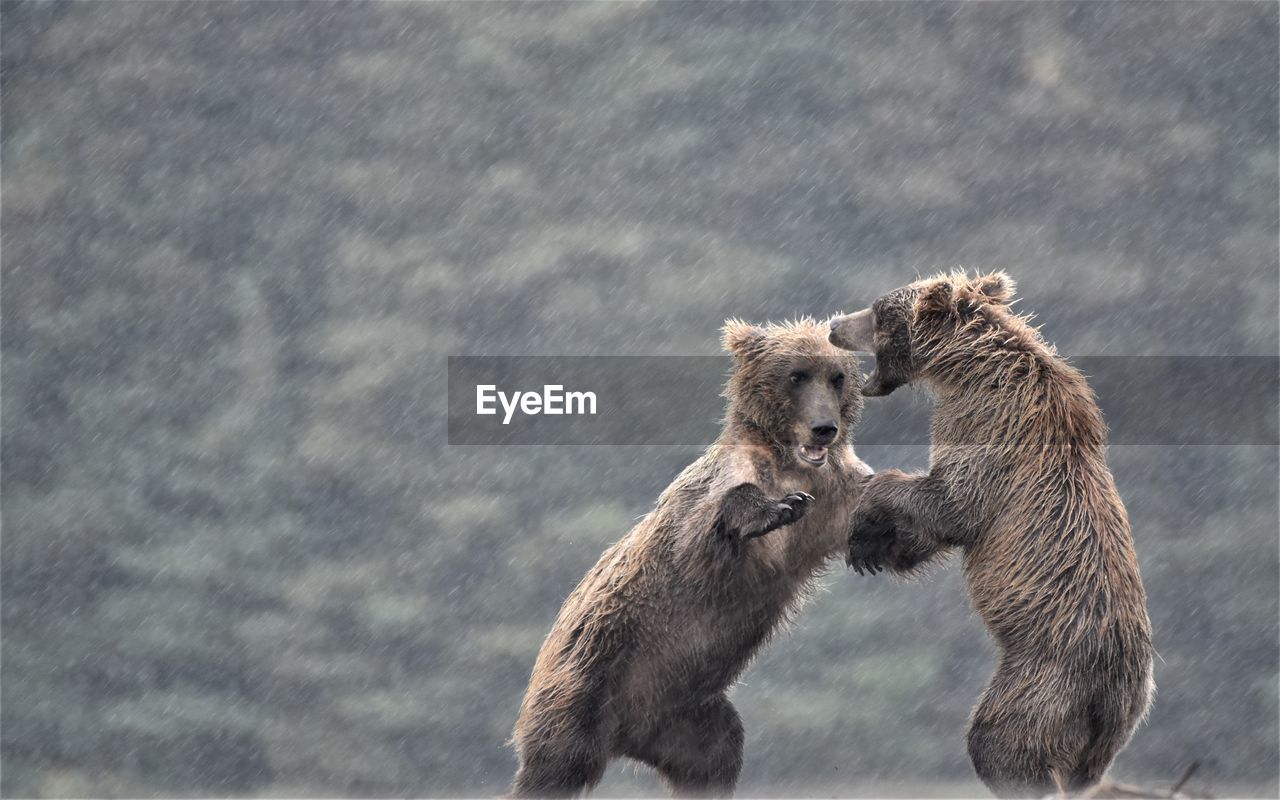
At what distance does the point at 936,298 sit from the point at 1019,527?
4.39ft

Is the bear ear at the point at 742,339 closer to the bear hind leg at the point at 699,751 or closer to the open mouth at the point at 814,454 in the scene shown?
the open mouth at the point at 814,454

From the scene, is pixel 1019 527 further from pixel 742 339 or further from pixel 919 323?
pixel 742 339

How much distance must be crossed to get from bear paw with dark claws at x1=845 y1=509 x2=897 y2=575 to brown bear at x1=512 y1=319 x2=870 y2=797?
0.73 m

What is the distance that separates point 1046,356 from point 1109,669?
1622mm

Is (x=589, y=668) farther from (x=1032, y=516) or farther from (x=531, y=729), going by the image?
(x=1032, y=516)

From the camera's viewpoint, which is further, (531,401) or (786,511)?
(531,401)

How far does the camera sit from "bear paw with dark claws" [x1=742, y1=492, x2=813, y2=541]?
27.7 feet

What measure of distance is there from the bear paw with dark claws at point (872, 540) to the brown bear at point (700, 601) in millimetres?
731

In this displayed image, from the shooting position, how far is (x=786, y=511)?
8.44 metres

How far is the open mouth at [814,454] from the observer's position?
905 centimetres

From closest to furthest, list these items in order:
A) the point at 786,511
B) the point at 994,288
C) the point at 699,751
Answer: the point at 786,511, the point at 994,288, the point at 699,751

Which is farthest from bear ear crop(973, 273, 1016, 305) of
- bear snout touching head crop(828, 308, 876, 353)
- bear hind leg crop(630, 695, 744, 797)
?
bear hind leg crop(630, 695, 744, 797)

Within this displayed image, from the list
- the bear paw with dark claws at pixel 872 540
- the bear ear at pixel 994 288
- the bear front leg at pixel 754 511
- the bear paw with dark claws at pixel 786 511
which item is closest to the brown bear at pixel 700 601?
the bear front leg at pixel 754 511

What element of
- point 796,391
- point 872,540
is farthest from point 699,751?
point 796,391
